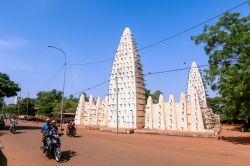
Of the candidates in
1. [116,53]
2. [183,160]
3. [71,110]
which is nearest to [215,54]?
[183,160]

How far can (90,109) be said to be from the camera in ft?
152

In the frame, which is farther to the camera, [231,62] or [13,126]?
[13,126]

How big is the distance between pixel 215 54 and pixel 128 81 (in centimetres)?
1862

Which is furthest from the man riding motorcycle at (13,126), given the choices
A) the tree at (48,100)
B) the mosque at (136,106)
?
the tree at (48,100)

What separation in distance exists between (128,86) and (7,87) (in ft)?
51.0

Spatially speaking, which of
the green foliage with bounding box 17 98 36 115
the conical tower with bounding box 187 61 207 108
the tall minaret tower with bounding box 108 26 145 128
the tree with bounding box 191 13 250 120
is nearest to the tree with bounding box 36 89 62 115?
the green foliage with bounding box 17 98 36 115

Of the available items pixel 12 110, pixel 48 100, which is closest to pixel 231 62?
pixel 48 100

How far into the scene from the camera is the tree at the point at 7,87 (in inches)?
1375

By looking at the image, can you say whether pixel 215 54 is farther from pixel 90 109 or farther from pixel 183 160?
pixel 90 109

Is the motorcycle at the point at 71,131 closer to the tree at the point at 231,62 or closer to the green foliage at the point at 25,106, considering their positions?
the tree at the point at 231,62

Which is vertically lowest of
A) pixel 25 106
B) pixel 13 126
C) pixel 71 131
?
pixel 71 131

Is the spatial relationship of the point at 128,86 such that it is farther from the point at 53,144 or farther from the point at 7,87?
the point at 53,144

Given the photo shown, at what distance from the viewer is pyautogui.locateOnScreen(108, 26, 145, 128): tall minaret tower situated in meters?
37.7

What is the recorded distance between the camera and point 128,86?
128 ft
